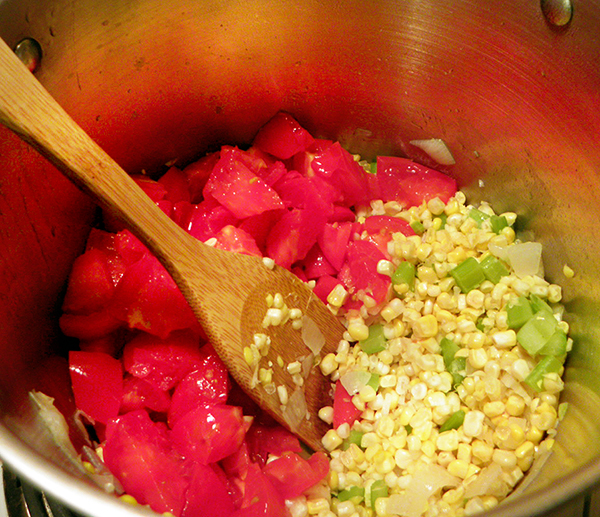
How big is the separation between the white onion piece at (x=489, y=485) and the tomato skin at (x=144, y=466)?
81 cm

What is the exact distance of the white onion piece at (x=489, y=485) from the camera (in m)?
1.58

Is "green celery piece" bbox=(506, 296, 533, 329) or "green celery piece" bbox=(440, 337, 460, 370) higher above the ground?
"green celery piece" bbox=(506, 296, 533, 329)

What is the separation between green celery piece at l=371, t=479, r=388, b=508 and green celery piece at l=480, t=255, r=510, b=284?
76 centimetres

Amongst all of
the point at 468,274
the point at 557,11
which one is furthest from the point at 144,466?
the point at 557,11

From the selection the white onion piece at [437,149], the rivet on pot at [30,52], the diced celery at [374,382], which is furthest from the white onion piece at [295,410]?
the rivet on pot at [30,52]

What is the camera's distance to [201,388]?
1747 millimetres

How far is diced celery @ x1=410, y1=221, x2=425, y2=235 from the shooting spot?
6.86ft

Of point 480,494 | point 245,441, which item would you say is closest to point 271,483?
point 245,441

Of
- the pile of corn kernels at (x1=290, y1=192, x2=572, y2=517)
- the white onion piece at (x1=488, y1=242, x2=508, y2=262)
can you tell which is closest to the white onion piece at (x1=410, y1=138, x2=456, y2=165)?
the pile of corn kernels at (x1=290, y1=192, x2=572, y2=517)

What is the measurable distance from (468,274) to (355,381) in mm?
525

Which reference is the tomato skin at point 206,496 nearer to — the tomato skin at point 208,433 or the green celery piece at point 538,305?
the tomato skin at point 208,433

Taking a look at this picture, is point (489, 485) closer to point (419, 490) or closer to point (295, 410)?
point (419, 490)

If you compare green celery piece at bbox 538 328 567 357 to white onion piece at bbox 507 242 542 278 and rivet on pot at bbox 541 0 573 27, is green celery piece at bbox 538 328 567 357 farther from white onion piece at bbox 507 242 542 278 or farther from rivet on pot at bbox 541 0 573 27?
rivet on pot at bbox 541 0 573 27

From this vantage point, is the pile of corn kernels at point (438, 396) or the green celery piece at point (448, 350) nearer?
the pile of corn kernels at point (438, 396)
